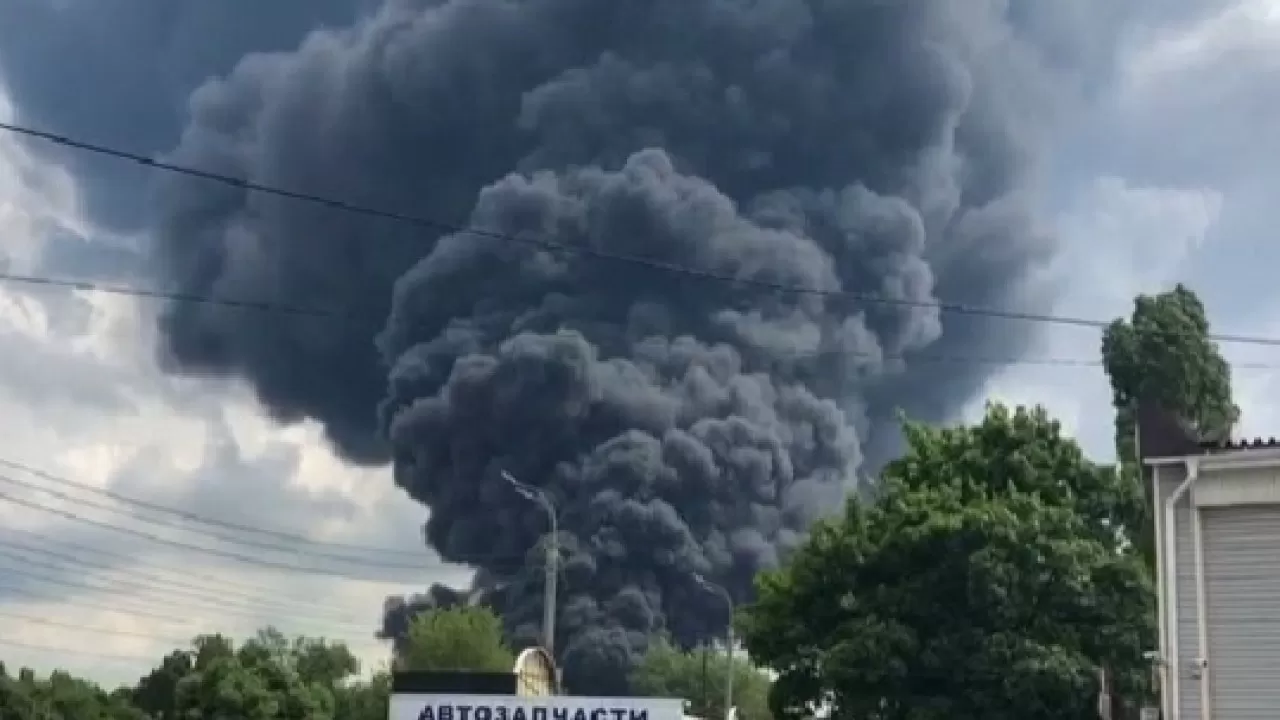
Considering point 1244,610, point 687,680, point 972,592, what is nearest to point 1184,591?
point 1244,610

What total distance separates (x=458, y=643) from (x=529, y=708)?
132 feet

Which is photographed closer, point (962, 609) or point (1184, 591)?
point (1184, 591)

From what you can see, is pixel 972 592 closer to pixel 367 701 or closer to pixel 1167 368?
pixel 1167 368

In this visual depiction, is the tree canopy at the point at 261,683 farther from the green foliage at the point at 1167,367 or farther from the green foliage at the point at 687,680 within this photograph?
the green foliage at the point at 1167,367

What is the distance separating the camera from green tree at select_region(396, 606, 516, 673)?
233 feet

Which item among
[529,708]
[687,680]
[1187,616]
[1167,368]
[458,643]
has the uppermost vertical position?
[1167,368]

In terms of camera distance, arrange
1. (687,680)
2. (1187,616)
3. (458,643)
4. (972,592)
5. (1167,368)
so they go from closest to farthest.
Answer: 1. (1187,616)
2. (972,592)
3. (1167,368)
4. (458,643)
5. (687,680)

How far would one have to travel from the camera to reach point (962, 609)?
117ft

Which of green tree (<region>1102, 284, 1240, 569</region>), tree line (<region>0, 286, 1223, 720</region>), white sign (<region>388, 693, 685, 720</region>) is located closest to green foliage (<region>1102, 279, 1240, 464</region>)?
green tree (<region>1102, 284, 1240, 569</region>)

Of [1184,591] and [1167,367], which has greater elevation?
[1167,367]

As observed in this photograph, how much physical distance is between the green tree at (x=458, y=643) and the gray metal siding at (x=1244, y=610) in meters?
51.8

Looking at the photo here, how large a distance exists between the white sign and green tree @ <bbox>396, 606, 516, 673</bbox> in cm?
3812

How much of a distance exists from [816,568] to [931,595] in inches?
108

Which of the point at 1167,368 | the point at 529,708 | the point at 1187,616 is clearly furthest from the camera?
the point at 1167,368
